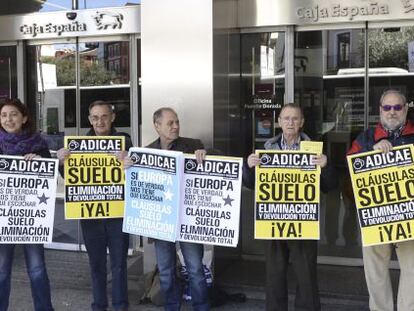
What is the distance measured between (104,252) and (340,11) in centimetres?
361

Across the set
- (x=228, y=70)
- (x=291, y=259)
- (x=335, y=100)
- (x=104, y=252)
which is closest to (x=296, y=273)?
(x=291, y=259)

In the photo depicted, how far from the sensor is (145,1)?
18.9 feet

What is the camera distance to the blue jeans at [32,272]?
450cm

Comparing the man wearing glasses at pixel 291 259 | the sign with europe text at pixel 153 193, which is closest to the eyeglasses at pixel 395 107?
the man wearing glasses at pixel 291 259

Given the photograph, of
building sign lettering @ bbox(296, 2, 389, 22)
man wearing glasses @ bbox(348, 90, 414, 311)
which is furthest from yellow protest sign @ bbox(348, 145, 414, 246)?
building sign lettering @ bbox(296, 2, 389, 22)

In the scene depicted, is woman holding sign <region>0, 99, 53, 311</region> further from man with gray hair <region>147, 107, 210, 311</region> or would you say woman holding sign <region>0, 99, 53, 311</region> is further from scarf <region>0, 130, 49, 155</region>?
man with gray hair <region>147, 107, 210, 311</region>

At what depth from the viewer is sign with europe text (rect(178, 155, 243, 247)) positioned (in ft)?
14.2

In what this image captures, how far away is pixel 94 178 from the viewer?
4672 millimetres

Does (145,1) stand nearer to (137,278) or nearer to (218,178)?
(218,178)

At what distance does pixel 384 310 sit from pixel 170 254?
170 centimetres

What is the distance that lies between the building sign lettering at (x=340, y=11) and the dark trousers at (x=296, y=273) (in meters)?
3.00

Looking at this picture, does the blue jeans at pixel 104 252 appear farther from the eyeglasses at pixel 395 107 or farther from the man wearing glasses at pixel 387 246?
the eyeglasses at pixel 395 107

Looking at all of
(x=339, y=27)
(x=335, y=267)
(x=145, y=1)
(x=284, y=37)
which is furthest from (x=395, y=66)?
(x=145, y=1)

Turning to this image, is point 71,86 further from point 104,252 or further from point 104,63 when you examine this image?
point 104,252
